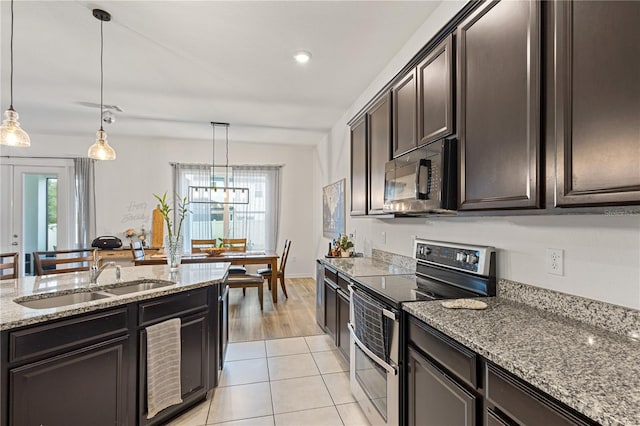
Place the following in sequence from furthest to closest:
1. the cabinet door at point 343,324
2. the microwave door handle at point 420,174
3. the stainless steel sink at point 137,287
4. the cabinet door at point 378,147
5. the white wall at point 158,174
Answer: the white wall at point 158,174
the cabinet door at point 343,324
the cabinet door at point 378,147
the stainless steel sink at point 137,287
the microwave door handle at point 420,174

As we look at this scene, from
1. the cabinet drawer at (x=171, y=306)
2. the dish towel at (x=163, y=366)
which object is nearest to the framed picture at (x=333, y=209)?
the cabinet drawer at (x=171, y=306)

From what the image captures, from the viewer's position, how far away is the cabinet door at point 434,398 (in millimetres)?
1182

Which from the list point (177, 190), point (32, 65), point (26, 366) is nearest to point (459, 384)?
point (26, 366)

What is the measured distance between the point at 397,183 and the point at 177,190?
5.16 metres

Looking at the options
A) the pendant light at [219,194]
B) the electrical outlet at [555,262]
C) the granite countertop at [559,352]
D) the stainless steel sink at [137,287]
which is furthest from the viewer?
the pendant light at [219,194]

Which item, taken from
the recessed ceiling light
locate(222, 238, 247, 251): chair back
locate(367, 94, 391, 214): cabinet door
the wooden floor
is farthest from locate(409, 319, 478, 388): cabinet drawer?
locate(222, 238, 247, 251): chair back

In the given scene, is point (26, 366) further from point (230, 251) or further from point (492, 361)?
point (230, 251)

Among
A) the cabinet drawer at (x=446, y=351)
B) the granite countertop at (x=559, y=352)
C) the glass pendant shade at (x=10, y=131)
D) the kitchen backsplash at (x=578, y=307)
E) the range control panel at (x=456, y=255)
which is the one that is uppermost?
the glass pendant shade at (x=10, y=131)

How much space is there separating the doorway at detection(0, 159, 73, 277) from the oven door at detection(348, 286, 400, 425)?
19.1ft

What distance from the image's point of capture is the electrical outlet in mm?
1385

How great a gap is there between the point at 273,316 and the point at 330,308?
52.5 inches

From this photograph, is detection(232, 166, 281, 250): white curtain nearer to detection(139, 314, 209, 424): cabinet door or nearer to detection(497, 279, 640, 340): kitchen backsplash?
detection(139, 314, 209, 424): cabinet door

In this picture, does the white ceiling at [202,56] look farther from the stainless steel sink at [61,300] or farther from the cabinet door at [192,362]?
the cabinet door at [192,362]

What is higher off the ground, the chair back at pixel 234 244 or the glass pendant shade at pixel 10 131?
the glass pendant shade at pixel 10 131
